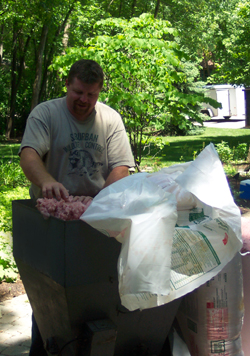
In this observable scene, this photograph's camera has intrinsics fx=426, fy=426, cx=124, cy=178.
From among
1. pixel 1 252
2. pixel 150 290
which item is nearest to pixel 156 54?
pixel 1 252

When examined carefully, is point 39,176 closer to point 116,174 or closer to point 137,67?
point 116,174

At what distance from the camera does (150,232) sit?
1630mm

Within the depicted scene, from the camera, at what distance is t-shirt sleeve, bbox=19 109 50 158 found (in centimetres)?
245

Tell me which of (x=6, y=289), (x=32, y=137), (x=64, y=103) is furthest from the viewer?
(x=6, y=289)

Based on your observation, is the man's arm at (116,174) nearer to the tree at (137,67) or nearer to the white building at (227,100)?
the tree at (137,67)

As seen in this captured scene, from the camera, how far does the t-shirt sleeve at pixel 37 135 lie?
8.05 ft

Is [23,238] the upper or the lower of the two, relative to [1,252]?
upper

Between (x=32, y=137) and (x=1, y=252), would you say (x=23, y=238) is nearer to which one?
(x=32, y=137)

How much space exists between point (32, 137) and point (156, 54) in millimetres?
4254

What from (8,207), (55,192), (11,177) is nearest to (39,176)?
(55,192)

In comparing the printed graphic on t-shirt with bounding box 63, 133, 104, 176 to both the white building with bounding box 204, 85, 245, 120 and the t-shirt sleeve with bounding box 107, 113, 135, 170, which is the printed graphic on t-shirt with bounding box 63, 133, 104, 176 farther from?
the white building with bounding box 204, 85, 245, 120

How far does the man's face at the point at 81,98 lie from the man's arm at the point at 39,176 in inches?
15.2

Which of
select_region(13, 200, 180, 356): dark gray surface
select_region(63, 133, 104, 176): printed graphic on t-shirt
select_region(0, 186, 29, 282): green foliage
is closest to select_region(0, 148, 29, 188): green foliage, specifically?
select_region(0, 186, 29, 282): green foliage

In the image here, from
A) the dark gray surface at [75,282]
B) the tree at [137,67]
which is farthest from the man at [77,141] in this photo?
the tree at [137,67]
